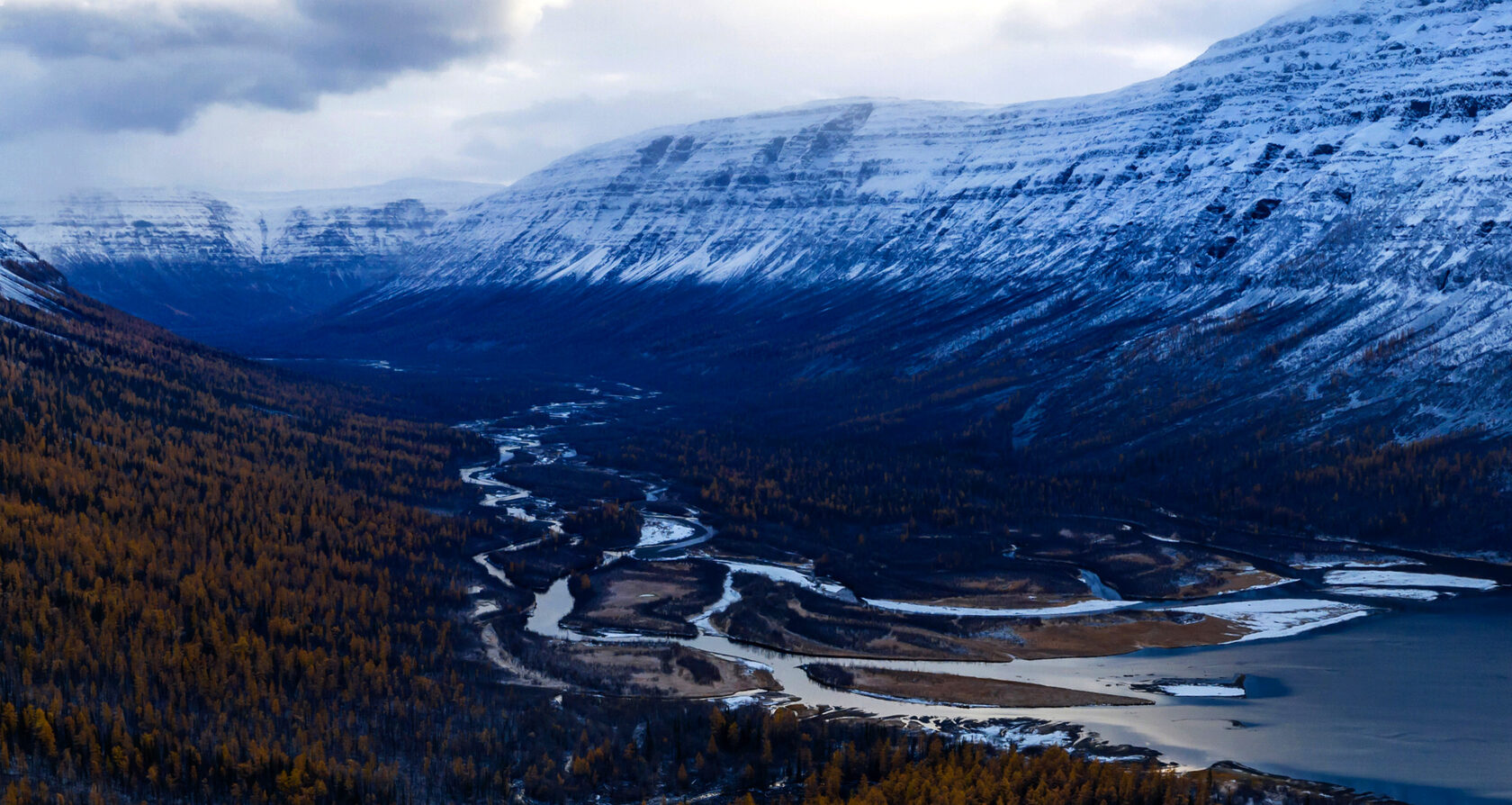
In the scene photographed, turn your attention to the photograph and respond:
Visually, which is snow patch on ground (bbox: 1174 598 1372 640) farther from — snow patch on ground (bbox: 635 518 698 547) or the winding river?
snow patch on ground (bbox: 635 518 698 547)

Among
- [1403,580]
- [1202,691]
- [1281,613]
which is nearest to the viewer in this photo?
[1202,691]

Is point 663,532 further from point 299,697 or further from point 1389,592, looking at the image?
point 1389,592

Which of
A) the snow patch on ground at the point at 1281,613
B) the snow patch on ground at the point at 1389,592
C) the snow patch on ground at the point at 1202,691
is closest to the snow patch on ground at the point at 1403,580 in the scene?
the snow patch on ground at the point at 1389,592

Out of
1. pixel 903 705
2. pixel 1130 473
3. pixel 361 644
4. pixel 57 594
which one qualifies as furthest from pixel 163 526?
pixel 1130 473

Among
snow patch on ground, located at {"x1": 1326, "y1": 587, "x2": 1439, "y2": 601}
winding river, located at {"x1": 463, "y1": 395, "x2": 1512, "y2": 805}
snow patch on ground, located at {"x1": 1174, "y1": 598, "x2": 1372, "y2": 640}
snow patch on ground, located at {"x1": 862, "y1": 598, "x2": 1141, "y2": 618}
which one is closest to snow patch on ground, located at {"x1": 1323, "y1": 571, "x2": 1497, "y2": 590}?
snow patch on ground, located at {"x1": 1326, "y1": 587, "x2": 1439, "y2": 601}

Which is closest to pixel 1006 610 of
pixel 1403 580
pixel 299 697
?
pixel 1403 580

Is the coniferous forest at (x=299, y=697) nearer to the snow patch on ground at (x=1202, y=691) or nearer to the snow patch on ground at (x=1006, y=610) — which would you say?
the snow patch on ground at (x=1202, y=691)

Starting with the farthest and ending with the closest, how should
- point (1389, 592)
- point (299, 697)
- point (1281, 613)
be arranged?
1. point (1389, 592)
2. point (1281, 613)
3. point (299, 697)

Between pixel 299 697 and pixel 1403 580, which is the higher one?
pixel 299 697
